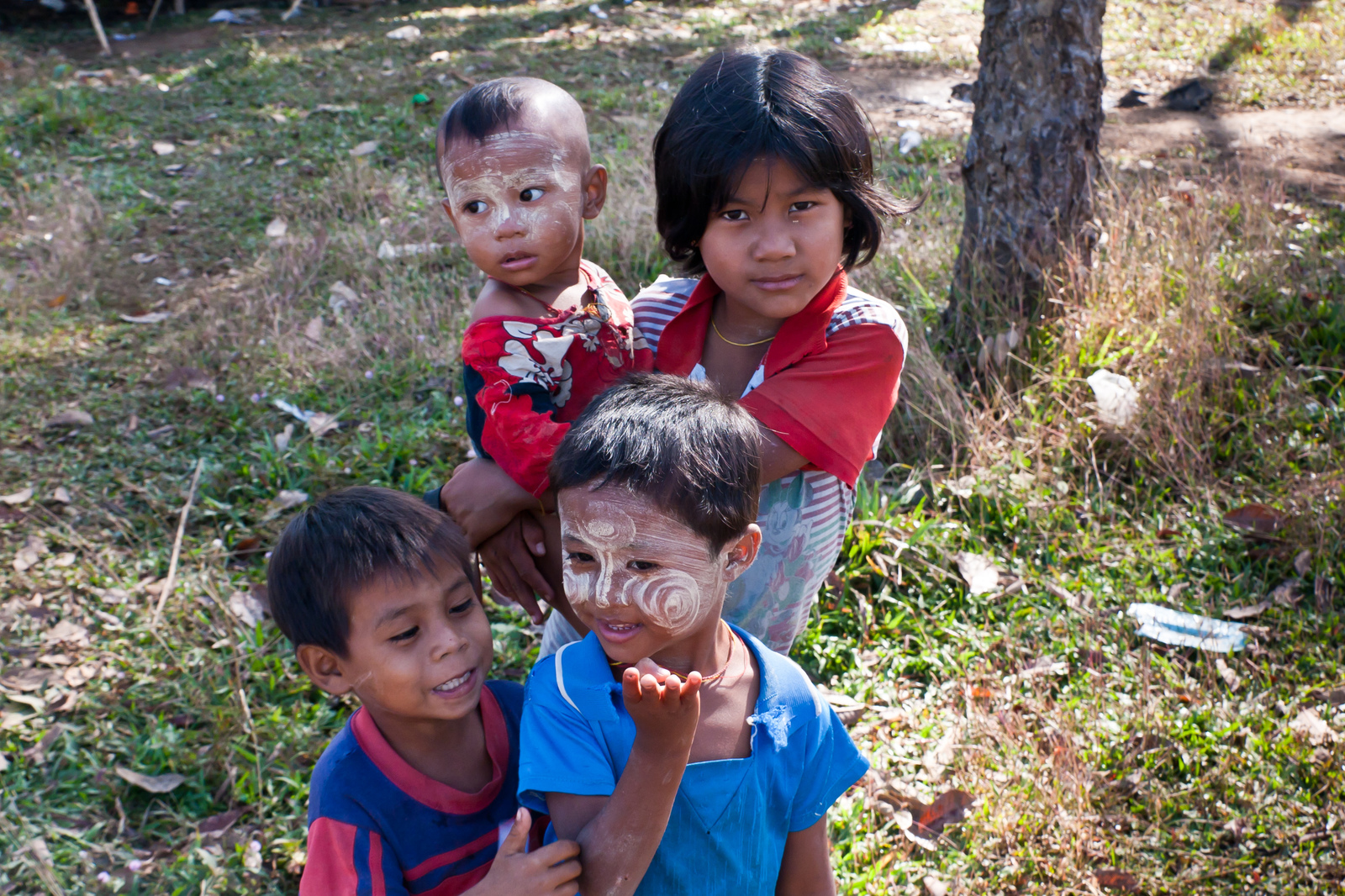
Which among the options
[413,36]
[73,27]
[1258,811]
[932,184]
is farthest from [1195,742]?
[73,27]

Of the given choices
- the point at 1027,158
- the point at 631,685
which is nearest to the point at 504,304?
the point at 631,685

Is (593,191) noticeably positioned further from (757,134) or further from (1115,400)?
(1115,400)

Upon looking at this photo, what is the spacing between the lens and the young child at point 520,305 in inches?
77.6

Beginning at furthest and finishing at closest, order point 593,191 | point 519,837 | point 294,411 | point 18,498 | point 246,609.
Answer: point 294,411 → point 18,498 → point 246,609 → point 593,191 → point 519,837

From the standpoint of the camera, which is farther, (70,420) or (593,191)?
(70,420)

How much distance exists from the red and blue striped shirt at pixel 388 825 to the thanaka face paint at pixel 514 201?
0.94m

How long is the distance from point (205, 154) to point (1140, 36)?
7372 mm

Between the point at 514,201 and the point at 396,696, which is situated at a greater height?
the point at 514,201

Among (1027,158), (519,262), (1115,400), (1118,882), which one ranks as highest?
(519,262)

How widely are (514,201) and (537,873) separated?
126cm

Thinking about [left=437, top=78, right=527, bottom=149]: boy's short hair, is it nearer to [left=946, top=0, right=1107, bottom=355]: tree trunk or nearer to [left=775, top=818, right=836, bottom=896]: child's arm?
[left=775, top=818, right=836, bottom=896]: child's arm

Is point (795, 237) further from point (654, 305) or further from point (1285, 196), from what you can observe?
point (1285, 196)

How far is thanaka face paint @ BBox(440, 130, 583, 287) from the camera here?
79.2 inches

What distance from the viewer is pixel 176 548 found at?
332cm
